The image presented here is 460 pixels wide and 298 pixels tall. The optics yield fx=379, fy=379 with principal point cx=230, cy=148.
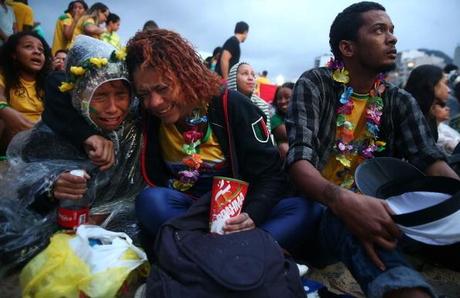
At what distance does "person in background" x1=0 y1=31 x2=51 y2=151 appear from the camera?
3.85 metres

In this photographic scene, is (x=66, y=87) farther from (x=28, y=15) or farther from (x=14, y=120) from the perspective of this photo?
(x=28, y=15)

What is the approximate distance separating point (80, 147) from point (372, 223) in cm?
166

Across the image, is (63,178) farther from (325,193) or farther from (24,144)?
(325,193)

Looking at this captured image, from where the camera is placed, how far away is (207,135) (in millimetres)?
2143

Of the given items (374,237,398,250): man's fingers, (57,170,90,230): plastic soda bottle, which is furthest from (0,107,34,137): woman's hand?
(374,237,398,250): man's fingers

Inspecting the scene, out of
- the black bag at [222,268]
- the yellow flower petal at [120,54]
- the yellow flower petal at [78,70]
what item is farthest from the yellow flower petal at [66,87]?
the black bag at [222,268]

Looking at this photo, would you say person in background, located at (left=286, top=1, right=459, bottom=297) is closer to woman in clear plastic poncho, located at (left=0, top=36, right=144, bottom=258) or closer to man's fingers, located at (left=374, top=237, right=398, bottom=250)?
man's fingers, located at (left=374, top=237, right=398, bottom=250)

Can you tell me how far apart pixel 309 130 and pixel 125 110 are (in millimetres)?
1064

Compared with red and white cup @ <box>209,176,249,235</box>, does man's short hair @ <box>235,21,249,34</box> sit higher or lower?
higher

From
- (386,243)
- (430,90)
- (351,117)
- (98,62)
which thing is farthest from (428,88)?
(98,62)

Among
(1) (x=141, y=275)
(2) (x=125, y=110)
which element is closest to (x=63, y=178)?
(2) (x=125, y=110)

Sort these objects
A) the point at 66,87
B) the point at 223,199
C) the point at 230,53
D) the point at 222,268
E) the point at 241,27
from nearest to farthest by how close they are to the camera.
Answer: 1. the point at 222,268
2. the point at 223,199
3. the point at 66,87
4. the point at 230,53
5. the point at 241,27

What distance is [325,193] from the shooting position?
66.0 inches

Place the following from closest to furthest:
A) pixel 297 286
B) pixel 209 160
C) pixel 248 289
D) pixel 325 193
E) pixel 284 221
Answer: pixel 248 289 → pixel 297 286 → pixel 325 193 → pixel 284 221 → pixel 209 160
